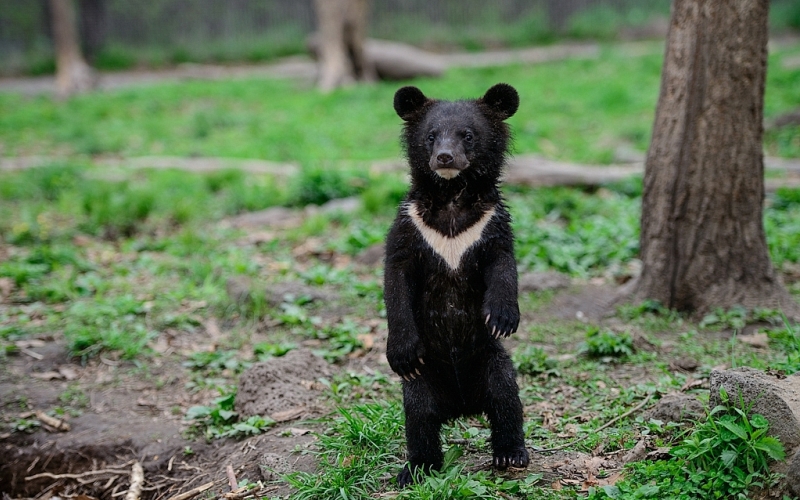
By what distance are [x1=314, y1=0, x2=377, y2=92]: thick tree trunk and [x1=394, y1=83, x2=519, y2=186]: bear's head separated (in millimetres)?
13078

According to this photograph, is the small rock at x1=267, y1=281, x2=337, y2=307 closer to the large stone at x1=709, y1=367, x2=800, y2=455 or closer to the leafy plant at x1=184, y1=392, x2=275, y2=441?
the leafy plant at x1=184, y1=392, x2=275, y2=441

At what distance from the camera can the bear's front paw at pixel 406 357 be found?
3.29m

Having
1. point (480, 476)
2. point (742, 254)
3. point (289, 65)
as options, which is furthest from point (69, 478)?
point (289, 65)

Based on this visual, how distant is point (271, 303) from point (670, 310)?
8.93 feet

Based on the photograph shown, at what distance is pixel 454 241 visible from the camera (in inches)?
135

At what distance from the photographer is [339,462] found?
3.44 metres

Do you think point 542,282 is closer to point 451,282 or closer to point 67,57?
point 451,282

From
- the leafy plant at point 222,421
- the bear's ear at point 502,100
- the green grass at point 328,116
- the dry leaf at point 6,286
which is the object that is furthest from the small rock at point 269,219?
the bear's ear at point 502,100

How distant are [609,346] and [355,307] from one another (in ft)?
6.22

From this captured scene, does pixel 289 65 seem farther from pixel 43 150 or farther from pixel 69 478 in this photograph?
pixel 69 478

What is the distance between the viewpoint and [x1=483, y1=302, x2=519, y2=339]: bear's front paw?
3.21 m

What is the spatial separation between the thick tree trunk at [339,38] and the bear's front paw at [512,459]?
45.1 ft

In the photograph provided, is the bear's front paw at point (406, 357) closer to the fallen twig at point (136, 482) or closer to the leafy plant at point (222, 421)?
the leafy plant at point (222, 421)

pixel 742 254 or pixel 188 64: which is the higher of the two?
pixel 188 64
